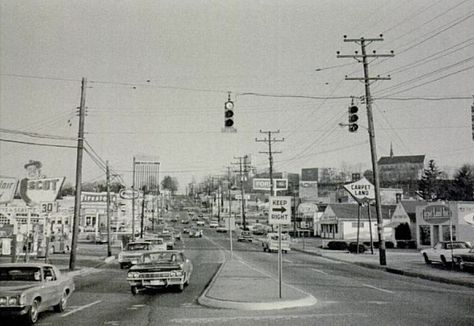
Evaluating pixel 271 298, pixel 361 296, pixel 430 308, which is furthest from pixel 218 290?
pixel 430 308

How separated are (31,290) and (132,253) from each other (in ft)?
67.9

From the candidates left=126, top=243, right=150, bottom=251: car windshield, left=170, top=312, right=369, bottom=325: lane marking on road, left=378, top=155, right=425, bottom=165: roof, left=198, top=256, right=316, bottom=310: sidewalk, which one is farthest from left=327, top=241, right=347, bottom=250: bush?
left=378, top=155, right=425, bottom=165: roof

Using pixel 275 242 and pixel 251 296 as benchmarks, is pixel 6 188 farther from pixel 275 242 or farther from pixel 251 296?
pixel 251 296

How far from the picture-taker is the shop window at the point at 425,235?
5188 cm

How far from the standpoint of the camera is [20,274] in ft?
46.1

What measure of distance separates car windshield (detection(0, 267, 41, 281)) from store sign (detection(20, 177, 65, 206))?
63.4 ft

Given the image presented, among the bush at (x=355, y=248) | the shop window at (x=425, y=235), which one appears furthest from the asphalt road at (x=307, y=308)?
the shop window at (x=425, y=235)

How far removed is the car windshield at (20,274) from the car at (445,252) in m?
23.3

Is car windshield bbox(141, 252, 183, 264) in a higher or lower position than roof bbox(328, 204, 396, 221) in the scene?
lower

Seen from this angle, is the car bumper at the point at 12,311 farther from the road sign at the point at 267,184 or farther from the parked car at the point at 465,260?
the parked car at the point at 465,260

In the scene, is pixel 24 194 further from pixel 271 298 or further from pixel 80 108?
pixel 271 298

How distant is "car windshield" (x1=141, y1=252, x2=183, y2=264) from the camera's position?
2038 centimetres

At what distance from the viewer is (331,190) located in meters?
161

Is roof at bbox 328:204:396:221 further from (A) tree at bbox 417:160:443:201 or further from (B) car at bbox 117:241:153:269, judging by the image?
(B) car at bbox 117:241:153:269
